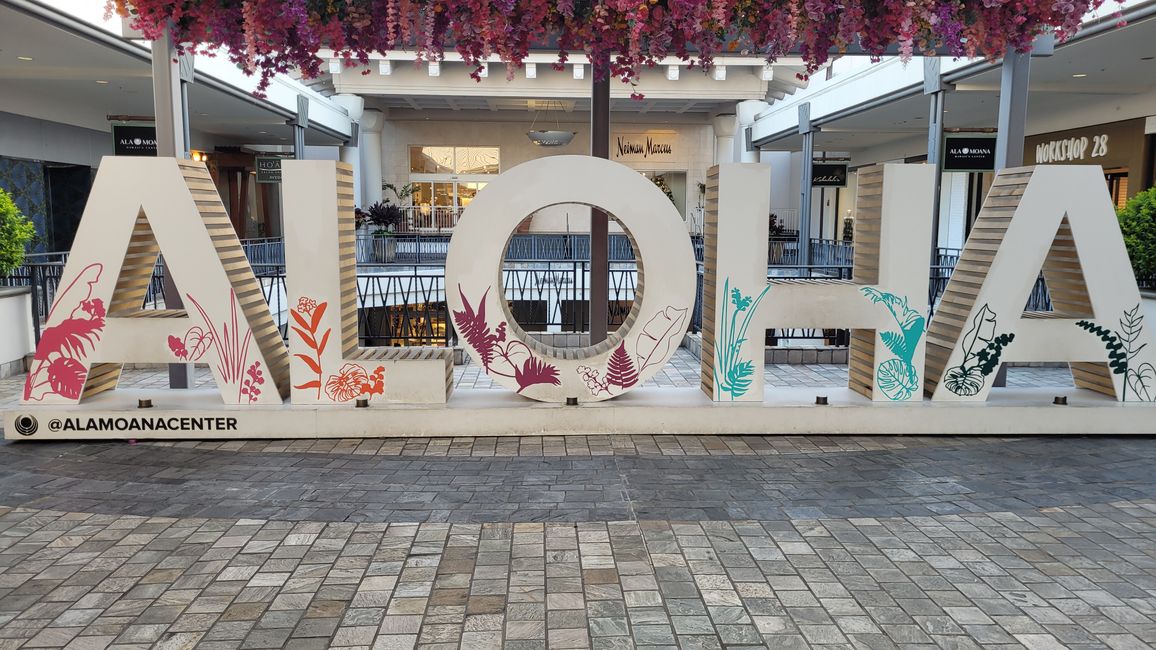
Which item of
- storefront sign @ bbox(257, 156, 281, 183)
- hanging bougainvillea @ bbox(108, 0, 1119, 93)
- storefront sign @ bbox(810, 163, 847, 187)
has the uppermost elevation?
storefront sign @ bbox(810, 163, 847, 187)

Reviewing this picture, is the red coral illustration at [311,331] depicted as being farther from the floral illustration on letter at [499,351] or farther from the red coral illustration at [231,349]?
the floral illustration on letter at [499,351]

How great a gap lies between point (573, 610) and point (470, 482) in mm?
1585

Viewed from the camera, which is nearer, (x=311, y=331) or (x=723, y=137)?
(x=311, y=331)

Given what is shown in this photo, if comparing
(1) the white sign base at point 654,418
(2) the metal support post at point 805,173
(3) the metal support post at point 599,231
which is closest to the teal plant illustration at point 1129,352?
(1) the white sign base at point 654,418

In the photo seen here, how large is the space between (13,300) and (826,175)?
1504 cm

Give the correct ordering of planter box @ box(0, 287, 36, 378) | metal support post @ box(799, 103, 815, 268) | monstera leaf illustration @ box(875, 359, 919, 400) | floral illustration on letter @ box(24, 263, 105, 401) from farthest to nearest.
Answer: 1. metal support post @ box(799, 103, 815, 268)
2. planter box @ box(0, 287, 36, 378)
3. monstera leaf illustration @ box(875, 359, 919, 400)
4. floral illustration on letter @ box(24, 263, 105, 401)

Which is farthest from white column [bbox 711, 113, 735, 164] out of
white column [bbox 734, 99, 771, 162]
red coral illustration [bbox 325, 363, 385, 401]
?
red coral illustration [bbox 325, 363, 385, 401]

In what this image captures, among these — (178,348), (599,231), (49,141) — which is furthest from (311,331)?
(49,141)

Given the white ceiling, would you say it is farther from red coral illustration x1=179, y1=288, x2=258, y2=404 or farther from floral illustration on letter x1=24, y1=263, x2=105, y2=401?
red coral illustration x1=179, y1=288, x2=258, y2=404

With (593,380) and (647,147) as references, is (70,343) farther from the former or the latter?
(647,147)

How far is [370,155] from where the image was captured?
808 inches

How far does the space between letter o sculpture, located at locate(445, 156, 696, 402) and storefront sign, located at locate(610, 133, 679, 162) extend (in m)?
17.1

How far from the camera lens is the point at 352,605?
A: 304 centimetres

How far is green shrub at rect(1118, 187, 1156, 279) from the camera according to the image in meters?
7.38
